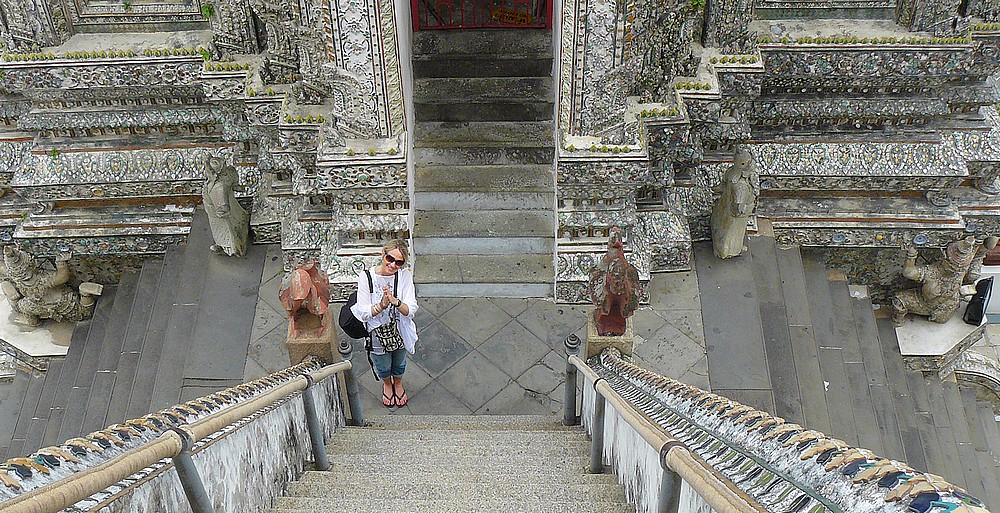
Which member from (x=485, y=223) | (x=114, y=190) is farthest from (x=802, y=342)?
(x=114, y=190)

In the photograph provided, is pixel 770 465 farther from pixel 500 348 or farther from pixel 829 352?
pixel 829 352

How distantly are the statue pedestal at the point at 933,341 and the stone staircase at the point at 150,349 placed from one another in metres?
6.90

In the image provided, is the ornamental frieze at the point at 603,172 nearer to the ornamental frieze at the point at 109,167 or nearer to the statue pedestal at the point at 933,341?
the ornamental frieze at the point at 109,167

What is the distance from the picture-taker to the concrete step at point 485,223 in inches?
287

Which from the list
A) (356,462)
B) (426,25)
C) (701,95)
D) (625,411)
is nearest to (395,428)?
(356,462)

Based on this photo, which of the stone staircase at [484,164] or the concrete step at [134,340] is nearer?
the concrete step at [134,340]

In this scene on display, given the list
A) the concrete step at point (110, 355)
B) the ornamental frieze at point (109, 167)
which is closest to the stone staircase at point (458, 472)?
the concrete step at point (110, 355)

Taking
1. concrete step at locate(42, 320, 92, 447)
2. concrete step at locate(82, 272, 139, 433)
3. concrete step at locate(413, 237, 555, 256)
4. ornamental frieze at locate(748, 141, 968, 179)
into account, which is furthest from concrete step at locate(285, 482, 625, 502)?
ornamental frieze at locate(748, 141, 968, 179)

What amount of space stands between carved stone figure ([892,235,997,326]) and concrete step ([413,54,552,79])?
430cm

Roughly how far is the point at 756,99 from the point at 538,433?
4208mm

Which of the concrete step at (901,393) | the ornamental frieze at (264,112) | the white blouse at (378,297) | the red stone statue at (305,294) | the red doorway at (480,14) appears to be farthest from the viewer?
the red doorway at (480,14)

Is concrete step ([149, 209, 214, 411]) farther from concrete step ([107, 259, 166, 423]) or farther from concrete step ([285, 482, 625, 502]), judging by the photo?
concrete step ([285, 482, 625, 502])

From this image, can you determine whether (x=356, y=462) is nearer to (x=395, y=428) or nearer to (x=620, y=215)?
(x=395, y=428)

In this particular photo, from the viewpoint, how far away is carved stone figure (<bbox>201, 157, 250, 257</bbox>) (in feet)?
22.6
